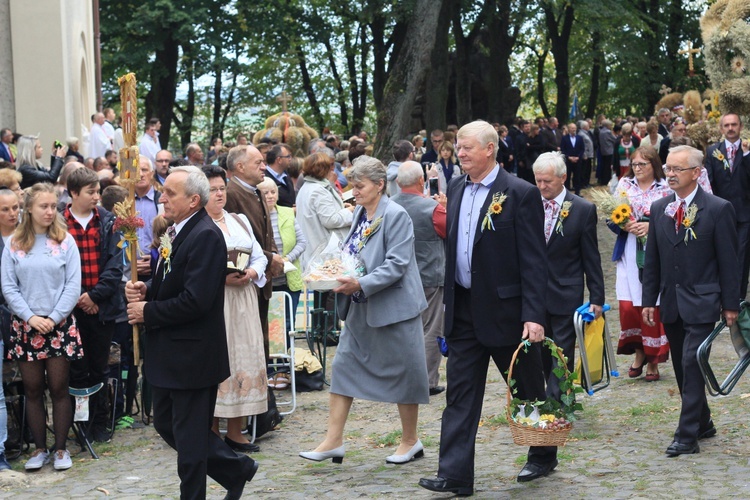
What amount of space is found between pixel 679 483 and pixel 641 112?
4441cm

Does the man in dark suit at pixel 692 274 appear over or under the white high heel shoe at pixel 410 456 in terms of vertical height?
over

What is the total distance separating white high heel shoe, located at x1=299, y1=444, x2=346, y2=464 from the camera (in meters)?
7.54

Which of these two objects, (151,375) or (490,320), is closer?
(151,375)

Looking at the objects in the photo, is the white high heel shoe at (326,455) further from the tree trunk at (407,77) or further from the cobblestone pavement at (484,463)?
the tree trunk at (407,77)

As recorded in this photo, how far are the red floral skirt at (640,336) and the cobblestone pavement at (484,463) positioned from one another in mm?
400

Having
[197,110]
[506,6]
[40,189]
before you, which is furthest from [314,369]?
[197,110]

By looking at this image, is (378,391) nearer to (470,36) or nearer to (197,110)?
(470,36)

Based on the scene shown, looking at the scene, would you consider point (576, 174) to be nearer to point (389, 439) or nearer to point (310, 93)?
point (310, 93)

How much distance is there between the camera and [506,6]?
27828 mm

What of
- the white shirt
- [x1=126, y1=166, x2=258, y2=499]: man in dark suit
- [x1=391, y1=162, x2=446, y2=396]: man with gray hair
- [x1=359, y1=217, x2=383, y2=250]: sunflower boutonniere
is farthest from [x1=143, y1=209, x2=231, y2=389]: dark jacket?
the white shirt

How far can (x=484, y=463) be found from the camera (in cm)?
764

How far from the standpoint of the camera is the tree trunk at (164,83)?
35875 mm

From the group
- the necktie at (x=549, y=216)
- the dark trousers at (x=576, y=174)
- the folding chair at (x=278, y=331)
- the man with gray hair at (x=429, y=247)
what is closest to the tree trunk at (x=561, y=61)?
the dark trousers at (x=576, y=174)

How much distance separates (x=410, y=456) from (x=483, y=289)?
1662 mm
